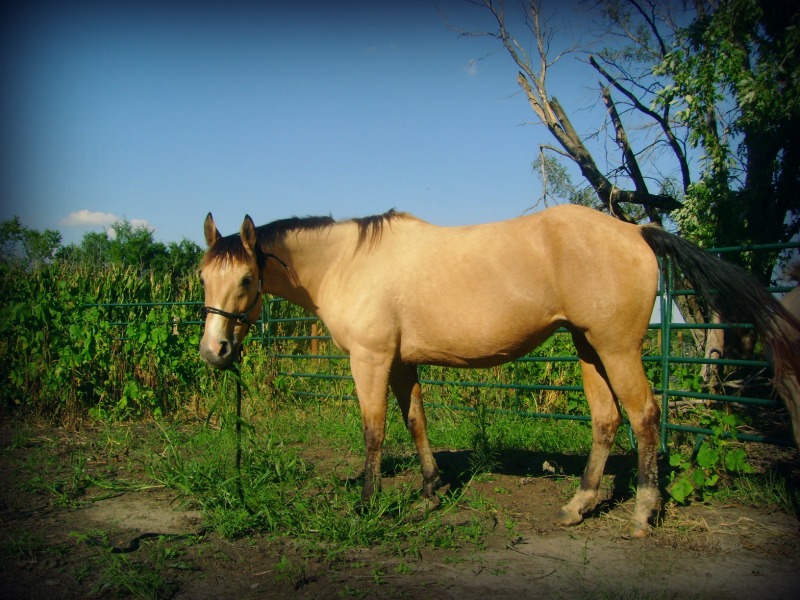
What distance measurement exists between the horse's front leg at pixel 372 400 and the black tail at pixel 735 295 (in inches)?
79.9

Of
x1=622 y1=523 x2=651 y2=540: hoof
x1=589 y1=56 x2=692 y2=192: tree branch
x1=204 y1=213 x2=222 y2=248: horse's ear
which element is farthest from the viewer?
x1=589 y1=56 x2=692 y2=192: tree branch

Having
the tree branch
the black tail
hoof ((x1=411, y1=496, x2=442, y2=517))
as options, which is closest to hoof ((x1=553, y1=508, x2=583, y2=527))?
hoof ((x1=411, y1=496, x2=442, y2=517))

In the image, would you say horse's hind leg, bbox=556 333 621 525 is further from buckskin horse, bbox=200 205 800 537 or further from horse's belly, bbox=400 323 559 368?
horse's belly, bbox=400 323 559 368

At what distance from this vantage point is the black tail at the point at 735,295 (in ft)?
10.6

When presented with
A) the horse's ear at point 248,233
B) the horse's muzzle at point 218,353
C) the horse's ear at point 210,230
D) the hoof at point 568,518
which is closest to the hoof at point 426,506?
the hoof at point 568,518

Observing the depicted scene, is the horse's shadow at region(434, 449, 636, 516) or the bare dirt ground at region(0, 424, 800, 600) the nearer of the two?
the bare dirt ground at region(0, 424, 800, 600)

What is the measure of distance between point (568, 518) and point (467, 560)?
94 centimetres

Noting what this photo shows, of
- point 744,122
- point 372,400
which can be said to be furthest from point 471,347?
point 744,122

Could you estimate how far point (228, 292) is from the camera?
403 cm

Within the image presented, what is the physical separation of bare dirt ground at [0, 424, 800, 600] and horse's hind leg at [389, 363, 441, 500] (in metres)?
0.60

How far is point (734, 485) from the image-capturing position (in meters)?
4.23

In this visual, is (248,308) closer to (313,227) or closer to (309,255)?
(309,255)

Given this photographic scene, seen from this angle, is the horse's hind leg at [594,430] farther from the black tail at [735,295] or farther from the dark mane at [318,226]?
the dark mane at [318,226]

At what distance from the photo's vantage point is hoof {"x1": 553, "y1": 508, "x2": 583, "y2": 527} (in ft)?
12.2
